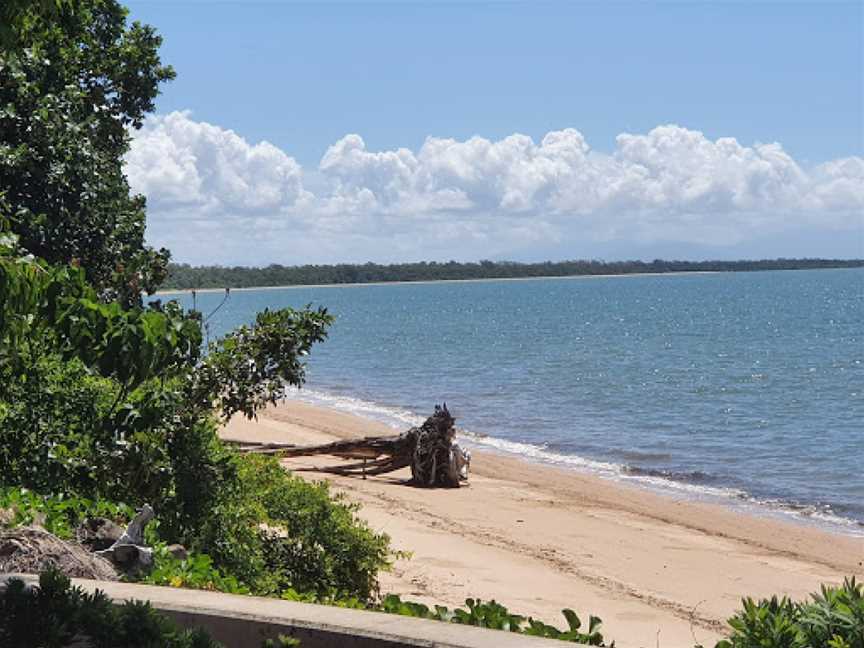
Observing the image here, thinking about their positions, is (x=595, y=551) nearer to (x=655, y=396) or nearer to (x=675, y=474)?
(x=675, y=474)

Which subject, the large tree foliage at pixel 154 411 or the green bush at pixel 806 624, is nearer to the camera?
the green bush at pixel 806 624

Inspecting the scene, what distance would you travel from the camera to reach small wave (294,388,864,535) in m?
19.9

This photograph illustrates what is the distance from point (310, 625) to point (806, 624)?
203 cm

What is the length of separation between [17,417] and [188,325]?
148cm

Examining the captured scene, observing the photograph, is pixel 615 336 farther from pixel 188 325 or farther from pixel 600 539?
pixel 188 325

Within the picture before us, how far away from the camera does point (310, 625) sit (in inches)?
199

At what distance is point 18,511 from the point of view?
774cm

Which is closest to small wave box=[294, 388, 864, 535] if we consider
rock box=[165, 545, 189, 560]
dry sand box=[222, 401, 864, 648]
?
dry sand box=[222, 401, 864, 648]

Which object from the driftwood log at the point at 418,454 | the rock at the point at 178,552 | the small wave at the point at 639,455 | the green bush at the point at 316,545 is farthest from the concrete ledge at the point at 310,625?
the small wave at the point at 639,455

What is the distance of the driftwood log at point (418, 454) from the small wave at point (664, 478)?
4.25m

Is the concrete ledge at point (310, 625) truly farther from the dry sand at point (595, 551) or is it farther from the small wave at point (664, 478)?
the small wave at point (664, 478)

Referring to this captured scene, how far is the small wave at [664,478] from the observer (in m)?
19.9

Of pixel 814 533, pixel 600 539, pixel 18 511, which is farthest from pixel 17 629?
pixel 814 533

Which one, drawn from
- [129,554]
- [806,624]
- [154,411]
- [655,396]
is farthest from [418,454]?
[655,396]
